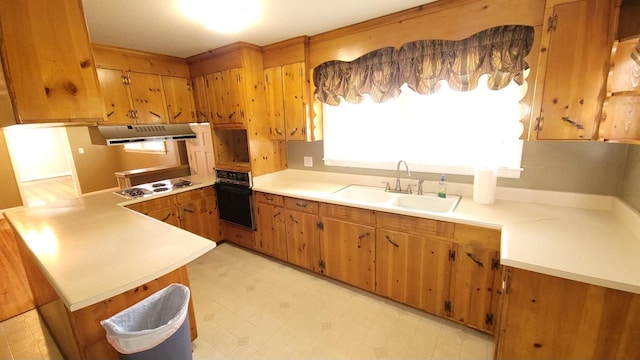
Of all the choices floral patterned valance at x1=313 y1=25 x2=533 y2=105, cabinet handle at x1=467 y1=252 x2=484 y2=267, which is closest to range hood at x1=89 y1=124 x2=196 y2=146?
floral patterned valance at x1=313 y1=25 x2=533 y2=105

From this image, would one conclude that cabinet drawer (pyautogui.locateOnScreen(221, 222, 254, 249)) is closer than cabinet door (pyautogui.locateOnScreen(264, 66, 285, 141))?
No

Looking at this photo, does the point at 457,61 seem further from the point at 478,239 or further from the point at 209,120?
the point at 209,120

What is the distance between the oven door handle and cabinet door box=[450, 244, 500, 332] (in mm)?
2208

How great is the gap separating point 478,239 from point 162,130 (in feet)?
11.1

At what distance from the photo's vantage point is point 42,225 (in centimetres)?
198

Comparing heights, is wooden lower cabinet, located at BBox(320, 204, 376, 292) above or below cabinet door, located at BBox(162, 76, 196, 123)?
below

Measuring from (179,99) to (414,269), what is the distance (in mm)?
3279

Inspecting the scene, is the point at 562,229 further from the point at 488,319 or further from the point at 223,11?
the point at 223,11

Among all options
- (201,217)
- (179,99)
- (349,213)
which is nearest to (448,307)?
(349,213)

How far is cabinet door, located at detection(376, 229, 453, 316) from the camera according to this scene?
6.48 ft

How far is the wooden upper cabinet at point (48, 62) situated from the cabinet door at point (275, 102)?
1.82 metres


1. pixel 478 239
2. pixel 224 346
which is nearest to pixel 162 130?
pixel 224 346

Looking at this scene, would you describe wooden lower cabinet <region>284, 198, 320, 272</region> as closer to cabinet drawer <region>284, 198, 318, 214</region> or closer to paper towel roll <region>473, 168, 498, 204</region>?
cabinet drawer <region>284, 198, 318, 214</region>

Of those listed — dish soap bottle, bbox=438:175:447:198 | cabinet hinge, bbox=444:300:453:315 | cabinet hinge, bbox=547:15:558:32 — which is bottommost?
cabinet hinge, bbox=444:300:453:315
